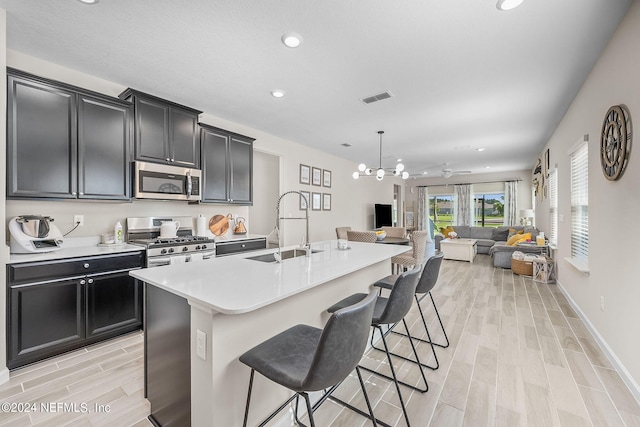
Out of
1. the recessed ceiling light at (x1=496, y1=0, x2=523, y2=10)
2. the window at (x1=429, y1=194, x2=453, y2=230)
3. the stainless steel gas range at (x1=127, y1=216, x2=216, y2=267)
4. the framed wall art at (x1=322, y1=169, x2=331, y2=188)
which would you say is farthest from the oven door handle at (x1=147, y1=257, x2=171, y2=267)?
the window at (x1=429, y1=194, x2=453, y2=230)

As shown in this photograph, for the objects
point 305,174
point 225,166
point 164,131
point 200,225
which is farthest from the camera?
point 305,174

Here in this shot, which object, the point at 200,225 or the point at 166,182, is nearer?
the point at 166,182

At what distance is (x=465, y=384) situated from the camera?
197 cm

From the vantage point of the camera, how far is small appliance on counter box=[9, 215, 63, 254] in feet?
7.41

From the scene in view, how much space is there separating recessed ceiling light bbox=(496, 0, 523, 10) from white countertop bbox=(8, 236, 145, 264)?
3679 millimetres

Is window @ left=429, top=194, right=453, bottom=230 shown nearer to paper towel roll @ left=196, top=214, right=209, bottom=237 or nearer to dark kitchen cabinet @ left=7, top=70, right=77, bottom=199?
paper towel roll @ left=196, top=214, right=209, bottom=237

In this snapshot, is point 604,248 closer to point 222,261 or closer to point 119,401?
point 222,261

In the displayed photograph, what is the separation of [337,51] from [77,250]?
3.08 meters

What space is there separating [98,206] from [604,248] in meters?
5.08

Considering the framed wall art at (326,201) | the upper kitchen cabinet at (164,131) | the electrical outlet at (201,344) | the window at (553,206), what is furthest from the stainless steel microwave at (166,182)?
the window at (553,206)

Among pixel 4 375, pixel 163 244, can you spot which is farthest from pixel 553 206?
pixel 4 375

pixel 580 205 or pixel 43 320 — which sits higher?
pixel 580 205

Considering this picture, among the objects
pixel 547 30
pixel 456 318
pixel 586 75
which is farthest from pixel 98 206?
pixel 586 75

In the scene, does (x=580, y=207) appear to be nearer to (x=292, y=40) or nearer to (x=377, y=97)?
(x=377, y=97)
